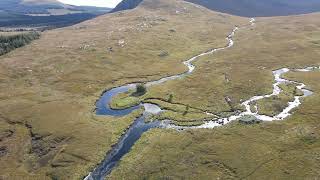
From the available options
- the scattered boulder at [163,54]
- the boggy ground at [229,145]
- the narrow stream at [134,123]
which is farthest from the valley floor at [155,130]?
the narrow stream at [134,123]

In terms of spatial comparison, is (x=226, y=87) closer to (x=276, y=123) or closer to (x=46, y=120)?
(x=276, y=123)

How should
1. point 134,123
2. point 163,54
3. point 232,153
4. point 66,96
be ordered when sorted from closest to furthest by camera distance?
point 232,153
point 134,123
point 66,96
point 163,54

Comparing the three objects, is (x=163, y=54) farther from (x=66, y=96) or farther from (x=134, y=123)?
(x=134, y=123)

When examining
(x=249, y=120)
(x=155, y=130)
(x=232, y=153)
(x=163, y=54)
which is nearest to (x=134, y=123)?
(x=155, y=130)

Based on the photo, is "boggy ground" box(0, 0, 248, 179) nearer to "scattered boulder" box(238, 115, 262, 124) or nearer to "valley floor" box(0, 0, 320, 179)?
"valley floor" box(0, 0, 320, 179)

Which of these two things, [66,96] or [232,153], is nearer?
[232,153]

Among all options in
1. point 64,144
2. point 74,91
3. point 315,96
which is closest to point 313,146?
point 315,96

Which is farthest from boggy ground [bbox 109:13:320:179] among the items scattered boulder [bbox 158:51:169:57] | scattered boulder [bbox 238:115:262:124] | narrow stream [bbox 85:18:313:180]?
scattered boulder [bbox 158:51:169:57]

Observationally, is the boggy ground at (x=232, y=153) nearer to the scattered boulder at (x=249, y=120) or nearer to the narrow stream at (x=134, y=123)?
the scattered boulder at (x=249, y=120)
